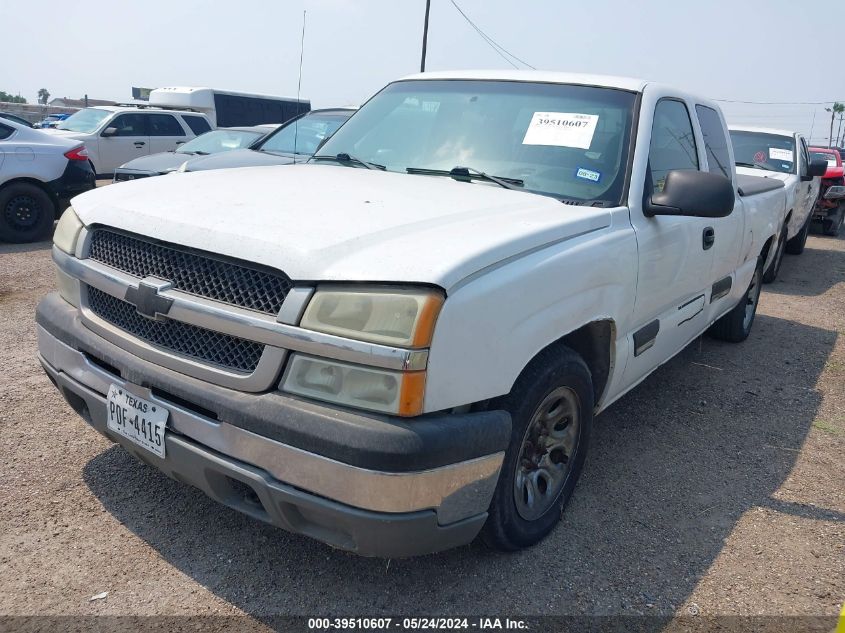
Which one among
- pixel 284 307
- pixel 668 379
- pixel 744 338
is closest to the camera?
pixel 284 307

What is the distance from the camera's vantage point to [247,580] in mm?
2605

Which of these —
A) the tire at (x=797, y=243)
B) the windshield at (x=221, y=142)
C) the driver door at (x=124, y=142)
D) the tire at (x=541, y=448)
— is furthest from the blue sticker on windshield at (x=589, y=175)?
the driver door at (x=124, y=142)

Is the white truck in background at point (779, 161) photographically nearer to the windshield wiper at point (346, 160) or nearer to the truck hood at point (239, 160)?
the truck hood at point (239, 160)

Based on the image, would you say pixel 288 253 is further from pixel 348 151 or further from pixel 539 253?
pixel 348 151

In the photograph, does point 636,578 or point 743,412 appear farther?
point 743,412

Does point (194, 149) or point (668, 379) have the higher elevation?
point (194, 149)

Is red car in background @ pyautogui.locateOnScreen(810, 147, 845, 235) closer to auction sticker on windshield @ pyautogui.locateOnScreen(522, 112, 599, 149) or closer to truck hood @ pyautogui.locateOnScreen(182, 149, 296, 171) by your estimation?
truck hood @ pyautogui.locateOnScreen(182, 149, 296, 171)

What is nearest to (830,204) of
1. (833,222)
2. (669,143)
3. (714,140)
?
(833,222)

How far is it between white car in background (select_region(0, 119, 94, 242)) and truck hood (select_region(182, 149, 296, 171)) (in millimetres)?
1970

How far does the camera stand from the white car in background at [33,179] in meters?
8.55

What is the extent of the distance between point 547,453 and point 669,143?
1.78 meters

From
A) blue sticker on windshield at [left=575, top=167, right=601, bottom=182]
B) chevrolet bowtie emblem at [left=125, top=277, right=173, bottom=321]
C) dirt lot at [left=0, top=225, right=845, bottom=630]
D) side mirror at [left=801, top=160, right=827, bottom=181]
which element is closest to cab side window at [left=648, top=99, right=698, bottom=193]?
blue sticker on windshield at [left=575, top=167, right=601, bottom=182]

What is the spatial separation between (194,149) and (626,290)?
8.89 meters

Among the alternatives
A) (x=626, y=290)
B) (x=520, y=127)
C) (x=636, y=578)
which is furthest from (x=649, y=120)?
(x=636, y=578)
